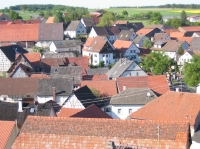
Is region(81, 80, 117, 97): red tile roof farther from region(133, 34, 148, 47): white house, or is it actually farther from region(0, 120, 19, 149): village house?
region(133, 34, 148, 47): white house

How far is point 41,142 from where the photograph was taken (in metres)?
14.2

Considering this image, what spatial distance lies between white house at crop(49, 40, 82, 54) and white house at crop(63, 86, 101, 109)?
27579 millimetres

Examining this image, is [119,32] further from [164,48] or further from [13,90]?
[13,90]

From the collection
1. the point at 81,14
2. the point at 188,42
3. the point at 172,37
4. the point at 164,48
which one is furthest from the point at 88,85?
the point at 81,14

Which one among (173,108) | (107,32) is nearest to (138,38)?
(107,32)

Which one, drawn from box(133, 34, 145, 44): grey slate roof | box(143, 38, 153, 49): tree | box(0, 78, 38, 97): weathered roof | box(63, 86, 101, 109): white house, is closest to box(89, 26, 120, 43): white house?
box(133, 34, 145, 44): grey slate roof

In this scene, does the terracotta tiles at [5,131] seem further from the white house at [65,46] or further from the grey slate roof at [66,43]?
the grey slate roof at [66,43]

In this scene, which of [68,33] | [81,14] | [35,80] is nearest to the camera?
[35,80]

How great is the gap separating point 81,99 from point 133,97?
3403mm

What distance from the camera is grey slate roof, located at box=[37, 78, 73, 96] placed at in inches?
1257

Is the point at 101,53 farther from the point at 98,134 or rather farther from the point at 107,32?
the point at 98,134

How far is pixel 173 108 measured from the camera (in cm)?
2388

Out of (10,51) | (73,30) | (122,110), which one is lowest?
(122,110)

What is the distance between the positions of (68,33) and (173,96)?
5197cm
